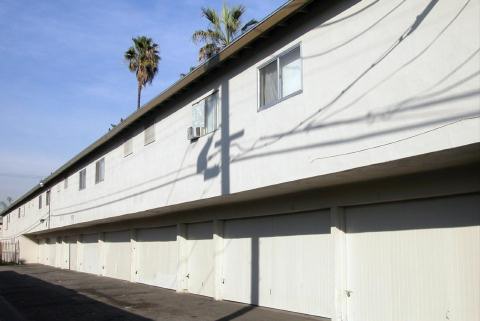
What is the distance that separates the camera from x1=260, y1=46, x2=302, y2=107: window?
1074cm

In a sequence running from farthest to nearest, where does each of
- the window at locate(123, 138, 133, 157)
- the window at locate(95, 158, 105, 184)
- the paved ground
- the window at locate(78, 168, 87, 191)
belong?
the window at locate(78, 168, 87, 191) < the window at locate(95, 158, 105, 184) < the window at locate(123, 138, 133, 157) < the paved ground

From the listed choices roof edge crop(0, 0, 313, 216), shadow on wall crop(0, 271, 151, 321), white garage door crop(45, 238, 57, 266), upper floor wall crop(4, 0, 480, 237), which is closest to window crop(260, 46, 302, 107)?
upper floor wall crop(4, 0, 480, 237)

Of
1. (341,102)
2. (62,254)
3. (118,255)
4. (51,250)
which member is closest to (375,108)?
(341,102)

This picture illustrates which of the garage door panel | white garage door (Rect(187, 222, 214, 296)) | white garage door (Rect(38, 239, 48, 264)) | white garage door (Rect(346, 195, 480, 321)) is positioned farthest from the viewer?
white garage door (Rect(38, 239, 48, 264))

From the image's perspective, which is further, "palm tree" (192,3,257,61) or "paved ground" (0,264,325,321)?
"palm tree" (192,3,257,61)

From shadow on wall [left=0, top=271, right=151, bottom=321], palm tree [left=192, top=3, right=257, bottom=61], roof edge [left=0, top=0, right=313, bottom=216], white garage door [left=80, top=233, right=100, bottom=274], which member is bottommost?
shadow on wall [left=0, top=271, right=151, bottom=321]

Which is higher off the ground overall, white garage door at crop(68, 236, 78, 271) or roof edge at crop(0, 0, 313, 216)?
roof edge at crop(0, 0, 313, 216)

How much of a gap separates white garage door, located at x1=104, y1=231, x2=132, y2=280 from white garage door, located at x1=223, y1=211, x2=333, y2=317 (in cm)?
875

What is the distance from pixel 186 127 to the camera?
15648 mm

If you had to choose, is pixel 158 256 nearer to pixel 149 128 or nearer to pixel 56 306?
pixel 149 128

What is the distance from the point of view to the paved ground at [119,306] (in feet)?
40.6

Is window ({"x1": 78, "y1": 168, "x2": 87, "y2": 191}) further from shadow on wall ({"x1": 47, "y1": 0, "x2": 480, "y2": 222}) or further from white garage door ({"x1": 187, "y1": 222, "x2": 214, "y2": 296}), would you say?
shadow on wall ({"x1": 47, "y1": 0, "x2": 480, "y2": 222})

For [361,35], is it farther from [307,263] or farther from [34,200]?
[34,200]

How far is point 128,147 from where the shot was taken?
20.5 metres
